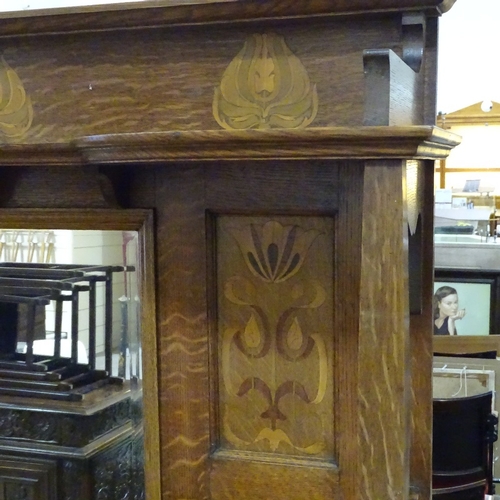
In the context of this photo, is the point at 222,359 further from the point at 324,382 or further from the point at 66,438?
the point at 66,438

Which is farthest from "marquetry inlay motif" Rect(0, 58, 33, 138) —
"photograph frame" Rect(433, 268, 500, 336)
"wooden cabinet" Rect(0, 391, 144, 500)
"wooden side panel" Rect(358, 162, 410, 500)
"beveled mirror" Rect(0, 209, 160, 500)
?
"photograph frame" Rect(433, 268, 500, 336)

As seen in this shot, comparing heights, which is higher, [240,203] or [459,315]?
[240,203]

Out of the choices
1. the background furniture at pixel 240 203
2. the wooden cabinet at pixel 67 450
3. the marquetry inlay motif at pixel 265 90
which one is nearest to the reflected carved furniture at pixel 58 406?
the wooden cabinet at pixel 67 450

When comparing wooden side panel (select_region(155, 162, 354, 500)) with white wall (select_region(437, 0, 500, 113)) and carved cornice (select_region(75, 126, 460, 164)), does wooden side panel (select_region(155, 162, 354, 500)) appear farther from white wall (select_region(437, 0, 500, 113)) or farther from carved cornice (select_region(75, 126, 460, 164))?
white wall (select_region(437, 0, 500, 113))

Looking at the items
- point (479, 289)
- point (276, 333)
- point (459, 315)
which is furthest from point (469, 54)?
point (276, 333)

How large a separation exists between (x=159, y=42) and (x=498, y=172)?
4.89 metres

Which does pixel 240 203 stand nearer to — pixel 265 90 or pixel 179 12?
pixel 265 90

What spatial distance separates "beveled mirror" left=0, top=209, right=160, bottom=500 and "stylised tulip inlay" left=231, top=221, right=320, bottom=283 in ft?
0.54

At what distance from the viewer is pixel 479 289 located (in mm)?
3039

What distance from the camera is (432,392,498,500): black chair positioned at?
1.77m

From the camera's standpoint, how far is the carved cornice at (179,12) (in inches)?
35.7

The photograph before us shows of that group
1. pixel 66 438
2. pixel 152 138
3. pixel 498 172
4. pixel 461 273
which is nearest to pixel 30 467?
pixel 66 438

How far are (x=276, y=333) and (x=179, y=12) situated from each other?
0.52 m

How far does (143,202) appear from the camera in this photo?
43.4 inches
